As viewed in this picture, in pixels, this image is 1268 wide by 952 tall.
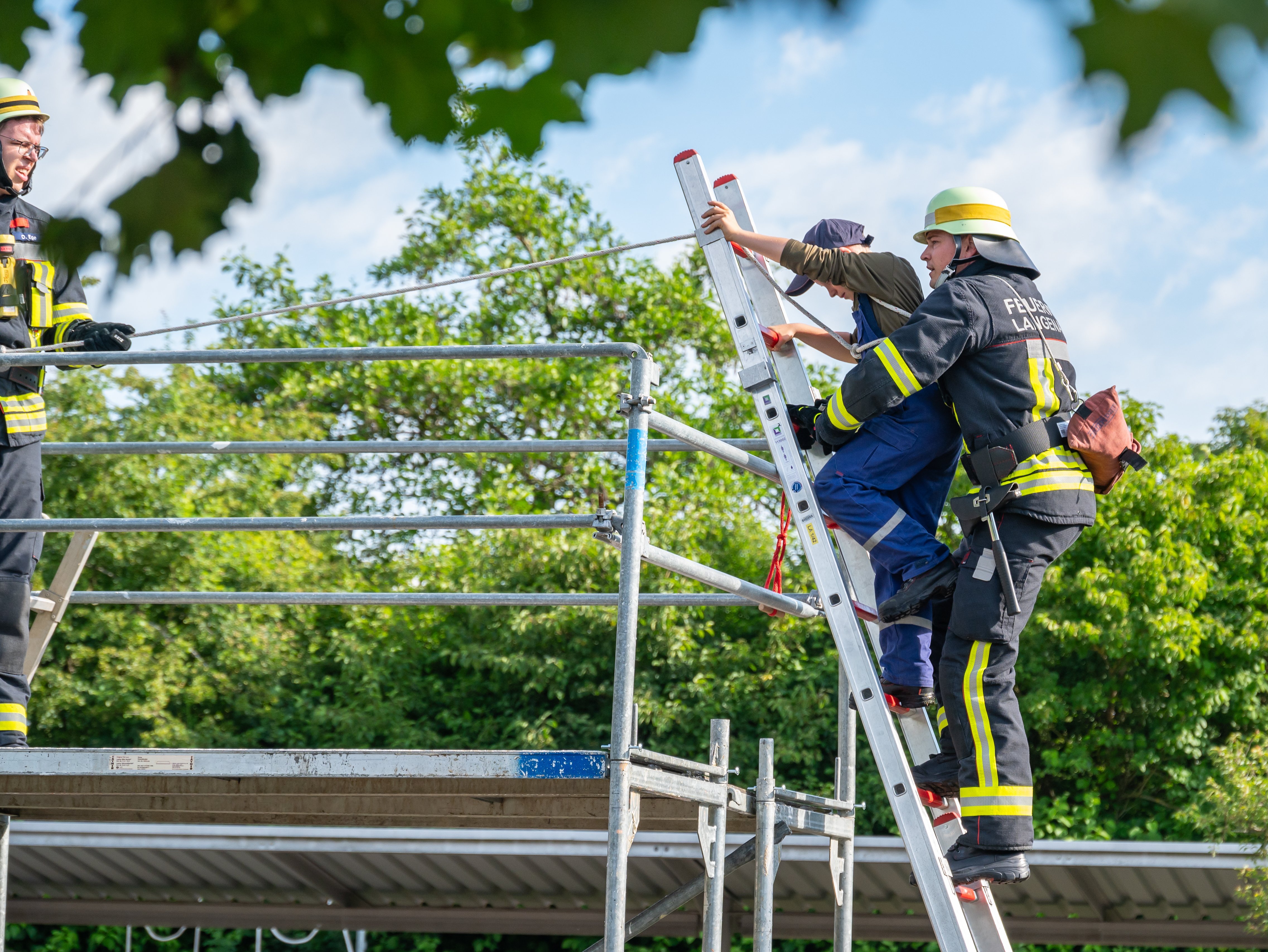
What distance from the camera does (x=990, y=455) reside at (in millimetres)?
3404

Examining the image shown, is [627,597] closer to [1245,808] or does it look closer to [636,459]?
[636,459]

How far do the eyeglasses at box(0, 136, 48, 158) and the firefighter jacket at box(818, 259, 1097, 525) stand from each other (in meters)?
2.58

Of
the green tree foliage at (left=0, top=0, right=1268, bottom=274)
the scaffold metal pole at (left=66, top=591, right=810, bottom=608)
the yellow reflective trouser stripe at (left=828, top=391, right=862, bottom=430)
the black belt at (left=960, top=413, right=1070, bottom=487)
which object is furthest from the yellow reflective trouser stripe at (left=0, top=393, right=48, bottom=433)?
the green tree foliage at (left=0, top=0, right=1268, bottom=274)

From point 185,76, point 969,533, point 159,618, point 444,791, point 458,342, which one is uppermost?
point 458,342

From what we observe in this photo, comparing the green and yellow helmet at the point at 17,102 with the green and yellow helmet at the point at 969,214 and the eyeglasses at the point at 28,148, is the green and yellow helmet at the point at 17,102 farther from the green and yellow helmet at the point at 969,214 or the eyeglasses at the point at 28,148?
the green and yellow helmet at the point at 969,214

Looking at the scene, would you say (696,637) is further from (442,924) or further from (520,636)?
(442,924)

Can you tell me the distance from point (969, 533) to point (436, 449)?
1408 mm

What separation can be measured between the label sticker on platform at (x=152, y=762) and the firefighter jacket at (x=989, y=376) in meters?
1.80

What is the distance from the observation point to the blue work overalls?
3.55 m

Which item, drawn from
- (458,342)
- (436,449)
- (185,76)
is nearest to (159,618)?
(458,342)

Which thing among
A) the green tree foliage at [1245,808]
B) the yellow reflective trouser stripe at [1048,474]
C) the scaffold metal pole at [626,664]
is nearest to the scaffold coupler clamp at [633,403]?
the scaffold metal pole at [626,664]

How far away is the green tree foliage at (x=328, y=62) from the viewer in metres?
1.38

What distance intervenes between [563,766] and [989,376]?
55.6 inches

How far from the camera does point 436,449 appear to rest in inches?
149
